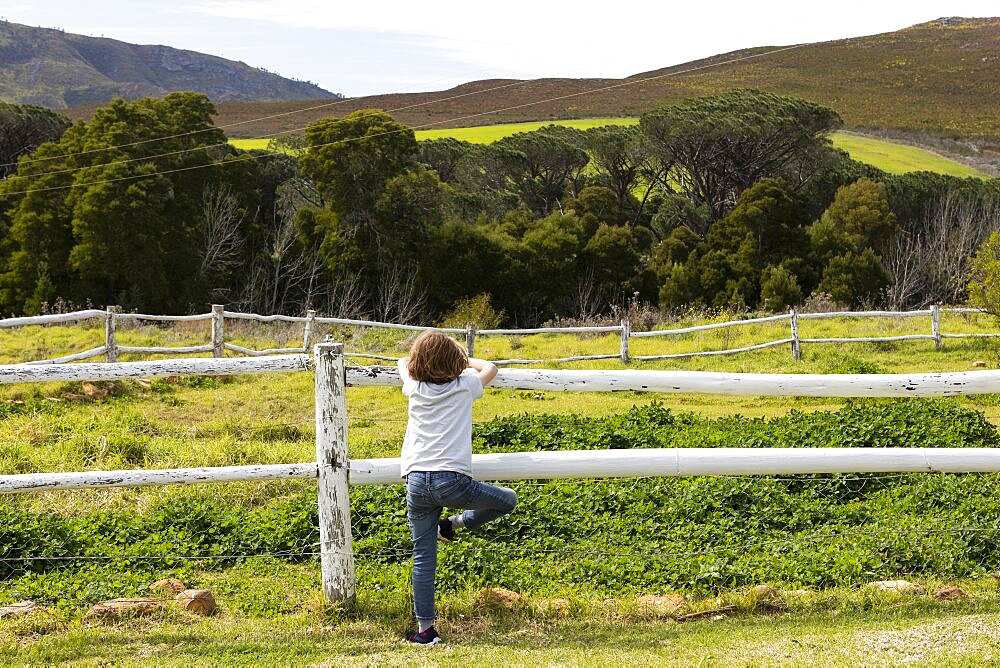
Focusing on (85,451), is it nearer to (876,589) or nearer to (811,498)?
(811,498)

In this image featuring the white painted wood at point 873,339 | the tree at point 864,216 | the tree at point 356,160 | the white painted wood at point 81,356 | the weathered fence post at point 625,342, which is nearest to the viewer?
the white painted wood at point 81,356

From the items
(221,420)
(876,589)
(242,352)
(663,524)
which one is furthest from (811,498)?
(242,352)

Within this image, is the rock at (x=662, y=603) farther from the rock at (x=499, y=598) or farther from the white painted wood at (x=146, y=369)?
the white painted wood at (x=146, y=369)

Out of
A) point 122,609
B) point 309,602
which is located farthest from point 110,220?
point 309,602

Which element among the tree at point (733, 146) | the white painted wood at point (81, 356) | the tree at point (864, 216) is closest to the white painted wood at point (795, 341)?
the white painted wood at point (81, 356)

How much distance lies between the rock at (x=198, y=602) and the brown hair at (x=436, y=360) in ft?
5.72

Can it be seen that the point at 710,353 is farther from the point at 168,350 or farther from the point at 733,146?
the point at 733,146

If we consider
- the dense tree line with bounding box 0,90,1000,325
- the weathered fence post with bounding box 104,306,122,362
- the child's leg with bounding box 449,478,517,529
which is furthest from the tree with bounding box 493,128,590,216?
the child's leg with bounding box 449,478,517,529

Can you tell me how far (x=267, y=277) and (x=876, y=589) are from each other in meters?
34.7

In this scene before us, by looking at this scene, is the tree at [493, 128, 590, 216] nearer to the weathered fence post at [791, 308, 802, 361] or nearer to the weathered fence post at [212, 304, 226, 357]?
the weathered fence post at [791, 308, 802, 361]

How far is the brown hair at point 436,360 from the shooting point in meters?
4.42

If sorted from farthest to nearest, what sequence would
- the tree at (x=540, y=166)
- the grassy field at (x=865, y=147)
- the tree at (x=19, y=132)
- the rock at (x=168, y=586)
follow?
the grassy field at (x=865, y=147)
the tree at (x=540, y=166)
the tree at (x=19, y=132)
the rock at (x=168, y=586)

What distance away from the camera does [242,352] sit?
17.2 m

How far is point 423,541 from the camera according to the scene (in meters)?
4.57
